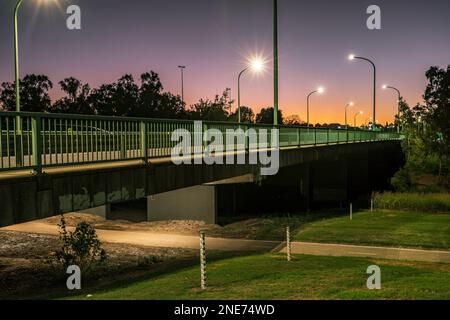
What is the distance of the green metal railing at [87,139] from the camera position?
816cm

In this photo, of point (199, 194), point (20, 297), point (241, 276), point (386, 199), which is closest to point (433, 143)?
point (386, 199)

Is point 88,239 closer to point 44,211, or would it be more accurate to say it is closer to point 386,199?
point 44,211

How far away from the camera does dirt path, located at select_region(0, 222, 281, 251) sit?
67.0ft

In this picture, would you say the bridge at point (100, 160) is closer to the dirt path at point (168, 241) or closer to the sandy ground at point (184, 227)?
the dirt path at point (168, 241)

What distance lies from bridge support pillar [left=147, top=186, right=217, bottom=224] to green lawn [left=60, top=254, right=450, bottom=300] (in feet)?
39.7

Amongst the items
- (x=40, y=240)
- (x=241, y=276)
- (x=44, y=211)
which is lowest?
(x=40, y=240)

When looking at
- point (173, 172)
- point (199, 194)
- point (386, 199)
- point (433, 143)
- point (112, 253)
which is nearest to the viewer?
point (173, 172)

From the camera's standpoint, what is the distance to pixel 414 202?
2988cm

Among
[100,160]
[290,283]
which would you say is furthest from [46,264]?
[290,283]

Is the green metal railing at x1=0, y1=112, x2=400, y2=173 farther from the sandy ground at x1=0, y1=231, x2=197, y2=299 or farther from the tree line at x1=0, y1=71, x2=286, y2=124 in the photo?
the tree line at x1=0, y1=71, x2=286, y2=124

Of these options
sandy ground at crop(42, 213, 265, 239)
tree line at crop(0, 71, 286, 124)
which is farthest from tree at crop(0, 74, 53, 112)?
sandy ground at crop(42, 213, 265, 239)

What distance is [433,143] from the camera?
41344mm
